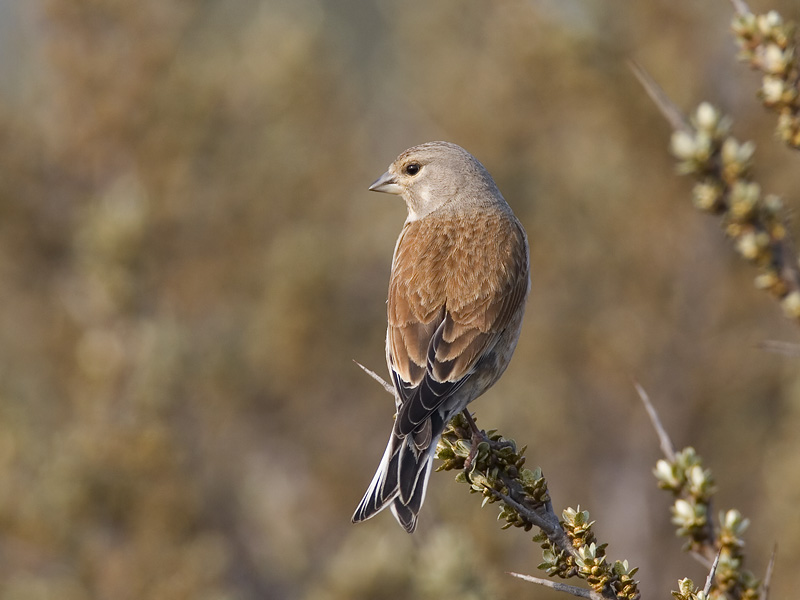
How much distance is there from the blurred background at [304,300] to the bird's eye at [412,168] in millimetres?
2456

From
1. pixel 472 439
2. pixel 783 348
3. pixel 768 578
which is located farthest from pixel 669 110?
pixel 472 439

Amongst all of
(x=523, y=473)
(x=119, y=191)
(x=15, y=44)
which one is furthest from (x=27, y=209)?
(x=523, y=473)

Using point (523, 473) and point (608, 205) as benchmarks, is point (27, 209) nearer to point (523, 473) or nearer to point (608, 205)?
point (608, 205)

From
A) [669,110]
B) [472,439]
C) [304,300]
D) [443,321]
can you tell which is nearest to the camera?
[669,110]

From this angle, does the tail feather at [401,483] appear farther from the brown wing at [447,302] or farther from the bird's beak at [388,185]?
the bird's beak at [388,185]

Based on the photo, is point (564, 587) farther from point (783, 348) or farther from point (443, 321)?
point (443, 321)

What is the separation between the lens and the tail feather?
3330mm

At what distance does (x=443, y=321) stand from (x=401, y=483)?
0.93m

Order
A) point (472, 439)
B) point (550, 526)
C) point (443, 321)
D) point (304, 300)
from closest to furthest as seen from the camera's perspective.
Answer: point (550, 526) → point (472, 439) → point (443, 321) → point (304, 300)

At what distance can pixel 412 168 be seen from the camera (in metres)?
5.48

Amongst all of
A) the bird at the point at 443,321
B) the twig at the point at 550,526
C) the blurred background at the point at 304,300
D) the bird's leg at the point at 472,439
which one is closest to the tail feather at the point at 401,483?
the bird at the point at 443,321

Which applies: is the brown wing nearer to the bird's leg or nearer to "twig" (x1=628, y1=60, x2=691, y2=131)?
the bird's leg

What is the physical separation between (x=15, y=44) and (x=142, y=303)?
19.7 feet

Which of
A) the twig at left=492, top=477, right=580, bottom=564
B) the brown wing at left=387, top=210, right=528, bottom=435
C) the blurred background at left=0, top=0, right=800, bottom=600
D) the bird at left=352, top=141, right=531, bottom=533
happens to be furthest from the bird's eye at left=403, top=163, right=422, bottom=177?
the twig at left=492, top=477, right=580, bottom=564
